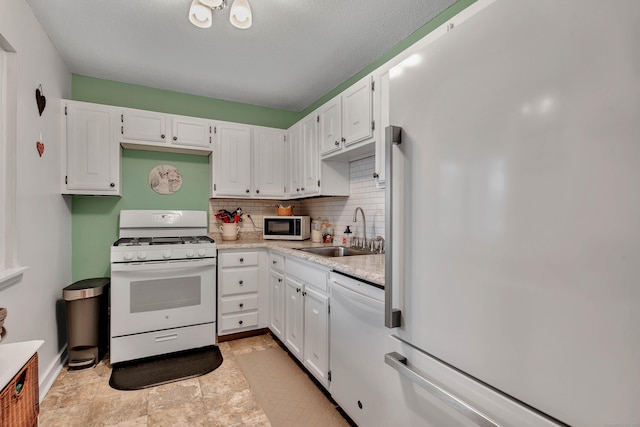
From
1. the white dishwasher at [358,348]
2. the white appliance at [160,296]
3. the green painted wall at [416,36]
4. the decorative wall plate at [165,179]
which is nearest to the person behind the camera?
the white dishwasher at [358,348]

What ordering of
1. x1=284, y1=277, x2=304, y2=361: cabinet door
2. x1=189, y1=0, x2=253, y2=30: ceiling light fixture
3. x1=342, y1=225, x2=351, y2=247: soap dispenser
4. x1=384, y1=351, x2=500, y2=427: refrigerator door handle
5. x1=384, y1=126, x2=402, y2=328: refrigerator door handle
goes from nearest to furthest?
x1=384, y1=351, x2=500, y2=427: refrigerator door handle
x1=384, y1=126, x2=402, y2=328: refrigerator door handle
x1=189, y1=0, x2=253, y2=30: ceiling light fixture
x1=284, y1=277, x2=304, y2=361: cabinet door
x1=342, y1=225, x2=351, y2=247: soap dispenser

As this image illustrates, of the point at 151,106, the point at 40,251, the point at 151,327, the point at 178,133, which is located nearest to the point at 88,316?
the point at 151,327

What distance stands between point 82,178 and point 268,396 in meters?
2.42

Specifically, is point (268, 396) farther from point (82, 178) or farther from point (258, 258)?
point (82, 178)

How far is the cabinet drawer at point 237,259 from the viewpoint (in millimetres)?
2900

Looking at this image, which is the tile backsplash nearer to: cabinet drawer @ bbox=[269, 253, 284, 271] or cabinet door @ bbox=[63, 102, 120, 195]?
cabinet drawer @ bbox=[269, 253, 284, 271]

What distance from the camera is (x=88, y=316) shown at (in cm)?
242

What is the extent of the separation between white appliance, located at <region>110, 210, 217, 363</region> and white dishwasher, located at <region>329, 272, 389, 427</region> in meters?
1.41

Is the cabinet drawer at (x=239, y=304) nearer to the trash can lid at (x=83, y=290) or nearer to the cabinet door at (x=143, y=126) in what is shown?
the trash can lid at (x=83, y=290)

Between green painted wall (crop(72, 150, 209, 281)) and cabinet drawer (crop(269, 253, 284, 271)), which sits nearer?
cabinet drawer (crop(269, 253, 284, 271))

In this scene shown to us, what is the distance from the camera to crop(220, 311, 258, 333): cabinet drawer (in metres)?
2.89

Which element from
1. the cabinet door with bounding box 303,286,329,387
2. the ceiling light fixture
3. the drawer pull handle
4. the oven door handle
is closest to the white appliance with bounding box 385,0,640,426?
the cabinet door with bounding box 303,286,329,387

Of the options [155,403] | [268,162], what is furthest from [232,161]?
[155,403]

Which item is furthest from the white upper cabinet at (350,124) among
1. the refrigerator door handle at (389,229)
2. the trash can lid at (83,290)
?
the trash can lid at (83,290)
